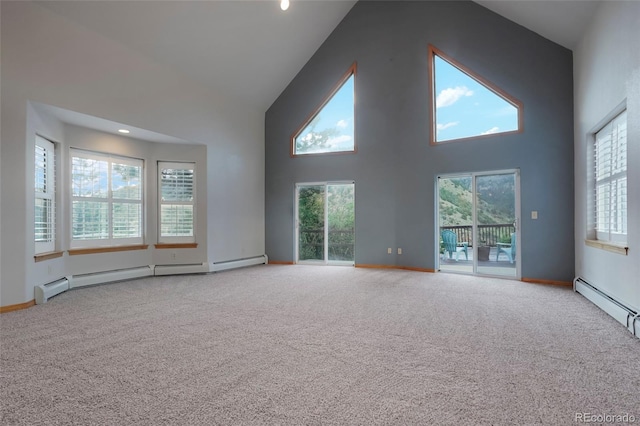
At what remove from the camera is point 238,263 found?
6570mm

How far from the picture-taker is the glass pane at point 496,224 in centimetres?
536

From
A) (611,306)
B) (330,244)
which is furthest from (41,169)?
(611,306)

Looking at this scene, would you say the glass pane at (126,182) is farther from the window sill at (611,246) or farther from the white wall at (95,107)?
the window sill at (611,246)

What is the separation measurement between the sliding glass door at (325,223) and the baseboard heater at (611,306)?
385 centimetres

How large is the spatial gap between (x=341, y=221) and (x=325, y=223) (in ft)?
1.21

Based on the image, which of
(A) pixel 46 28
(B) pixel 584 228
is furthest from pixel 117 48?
(B) pixel 584 228

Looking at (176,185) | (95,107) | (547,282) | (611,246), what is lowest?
(547,282)

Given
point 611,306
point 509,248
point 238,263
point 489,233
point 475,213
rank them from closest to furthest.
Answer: point 611,306 → point 509,248 → point 489,233 → point 475,213 → point 238,263

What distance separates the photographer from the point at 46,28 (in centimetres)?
385

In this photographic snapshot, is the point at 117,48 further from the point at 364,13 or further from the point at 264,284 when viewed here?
the point at 364,13

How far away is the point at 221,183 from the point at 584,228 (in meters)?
6.09

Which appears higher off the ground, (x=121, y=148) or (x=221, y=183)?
(x=121, y=148)

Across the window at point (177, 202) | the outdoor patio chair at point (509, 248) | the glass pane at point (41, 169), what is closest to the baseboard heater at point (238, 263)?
the window at point (177, 202)

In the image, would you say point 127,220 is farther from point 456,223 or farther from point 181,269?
point 456,223
